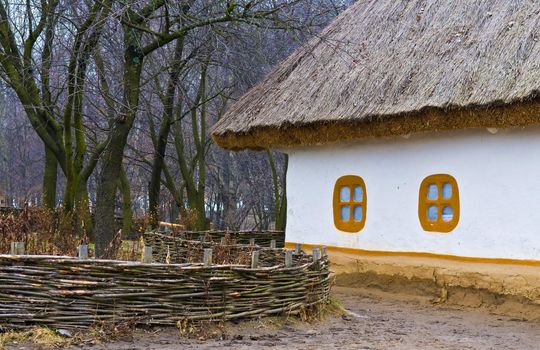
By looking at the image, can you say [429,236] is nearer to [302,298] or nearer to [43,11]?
[302,298]

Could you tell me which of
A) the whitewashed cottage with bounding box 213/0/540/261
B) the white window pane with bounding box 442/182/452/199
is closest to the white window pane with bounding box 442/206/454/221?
the whitewashed cottage with bounding box 213/0/540/261

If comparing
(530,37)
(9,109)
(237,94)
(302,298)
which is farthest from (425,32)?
(9,109)

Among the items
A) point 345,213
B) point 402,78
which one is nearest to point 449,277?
point 345,213

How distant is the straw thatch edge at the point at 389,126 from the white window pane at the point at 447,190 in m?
0.78

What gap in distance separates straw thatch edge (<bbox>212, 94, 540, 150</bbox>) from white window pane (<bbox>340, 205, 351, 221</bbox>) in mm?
1006

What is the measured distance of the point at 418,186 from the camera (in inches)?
368

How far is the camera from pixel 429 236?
9164 millimetres

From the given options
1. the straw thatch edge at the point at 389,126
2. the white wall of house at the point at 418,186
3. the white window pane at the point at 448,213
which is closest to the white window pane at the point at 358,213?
the white wall of house at the point at 418,186

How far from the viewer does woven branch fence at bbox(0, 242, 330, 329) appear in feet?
18.9

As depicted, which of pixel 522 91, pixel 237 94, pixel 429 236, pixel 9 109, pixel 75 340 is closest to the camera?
pixel 75 340

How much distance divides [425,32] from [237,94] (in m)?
8.97

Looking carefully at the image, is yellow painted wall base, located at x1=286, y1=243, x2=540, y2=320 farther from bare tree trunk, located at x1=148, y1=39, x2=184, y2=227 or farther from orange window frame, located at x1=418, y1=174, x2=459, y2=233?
bare tree trunk, located at x1=148, y1=39, x2=184, y2=227

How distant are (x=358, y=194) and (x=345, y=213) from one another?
386mm

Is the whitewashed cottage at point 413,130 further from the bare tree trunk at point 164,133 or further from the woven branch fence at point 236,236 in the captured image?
the bare tree trunk at point 164,133
